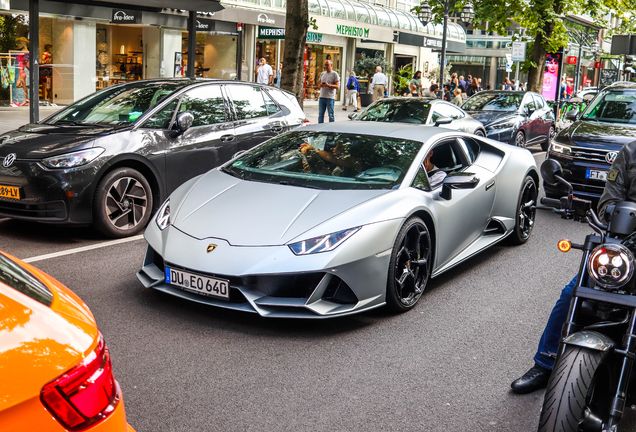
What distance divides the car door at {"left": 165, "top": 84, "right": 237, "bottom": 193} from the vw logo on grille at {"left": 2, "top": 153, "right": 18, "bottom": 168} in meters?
1.50

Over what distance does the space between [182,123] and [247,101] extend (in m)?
1.46

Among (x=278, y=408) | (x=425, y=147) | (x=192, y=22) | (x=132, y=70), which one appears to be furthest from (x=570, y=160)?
(x=132, y=70)

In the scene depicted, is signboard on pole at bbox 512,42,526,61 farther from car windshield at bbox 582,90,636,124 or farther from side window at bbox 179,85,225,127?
side window at bbox 179,85,225,127

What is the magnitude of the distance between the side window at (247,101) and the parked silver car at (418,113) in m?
3.78

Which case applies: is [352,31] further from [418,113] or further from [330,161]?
[330,161]

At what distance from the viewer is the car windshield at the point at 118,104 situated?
755cm

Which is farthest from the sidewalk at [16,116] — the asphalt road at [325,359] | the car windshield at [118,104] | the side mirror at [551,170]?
the side mirror at [551,170]

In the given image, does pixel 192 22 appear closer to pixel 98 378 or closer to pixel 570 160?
pixel 570 160

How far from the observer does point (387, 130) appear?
19.6 ft

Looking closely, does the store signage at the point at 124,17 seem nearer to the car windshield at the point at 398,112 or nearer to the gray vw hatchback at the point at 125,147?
the car windshield at the point at 398,112

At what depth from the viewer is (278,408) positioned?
138 inches

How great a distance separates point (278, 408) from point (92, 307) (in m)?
1.98

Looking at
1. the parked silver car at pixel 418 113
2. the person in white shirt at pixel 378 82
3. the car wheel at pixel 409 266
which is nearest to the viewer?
the car wheel at pixel 409 266

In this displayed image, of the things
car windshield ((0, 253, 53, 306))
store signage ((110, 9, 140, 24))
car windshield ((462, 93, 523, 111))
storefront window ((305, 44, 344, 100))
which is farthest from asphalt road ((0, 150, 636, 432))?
storefront window ((305, 44, 344, 100))
